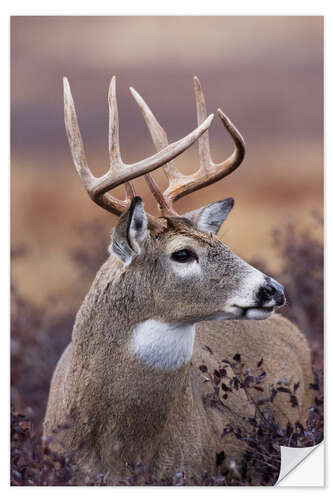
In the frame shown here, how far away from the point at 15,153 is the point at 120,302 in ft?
→ 4.99

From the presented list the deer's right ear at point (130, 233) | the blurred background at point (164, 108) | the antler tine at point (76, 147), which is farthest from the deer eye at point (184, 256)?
the blurred background at point (164, 108)

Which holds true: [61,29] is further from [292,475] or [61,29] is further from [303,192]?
[292,475]

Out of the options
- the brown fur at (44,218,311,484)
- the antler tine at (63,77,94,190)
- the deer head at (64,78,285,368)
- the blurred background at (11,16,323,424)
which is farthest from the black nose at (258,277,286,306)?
the blurred background at (11,16,323,424)

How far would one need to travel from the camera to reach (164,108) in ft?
18.7

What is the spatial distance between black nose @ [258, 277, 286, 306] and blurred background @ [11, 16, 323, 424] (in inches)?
54.0

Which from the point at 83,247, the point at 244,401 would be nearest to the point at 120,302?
the point at 244,401

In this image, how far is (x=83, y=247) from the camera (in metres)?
6.45

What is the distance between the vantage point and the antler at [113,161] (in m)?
4.24

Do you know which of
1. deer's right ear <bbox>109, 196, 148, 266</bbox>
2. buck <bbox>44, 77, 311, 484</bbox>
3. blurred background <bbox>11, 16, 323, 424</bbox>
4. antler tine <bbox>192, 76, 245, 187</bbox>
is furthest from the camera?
blurred background <bbox>11, 16, 323, 424</bbox>

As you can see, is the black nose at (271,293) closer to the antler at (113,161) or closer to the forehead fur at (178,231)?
the forehead fur at (178,231)

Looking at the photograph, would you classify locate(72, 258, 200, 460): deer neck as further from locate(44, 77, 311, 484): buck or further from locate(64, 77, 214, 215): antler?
locate(64, 77, 214, 215): antler

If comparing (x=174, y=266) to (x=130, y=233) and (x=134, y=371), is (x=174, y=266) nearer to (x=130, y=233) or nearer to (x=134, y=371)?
(x=130, y=233)

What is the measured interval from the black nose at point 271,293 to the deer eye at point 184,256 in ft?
1.30

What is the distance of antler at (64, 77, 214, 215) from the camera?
4.24 m
